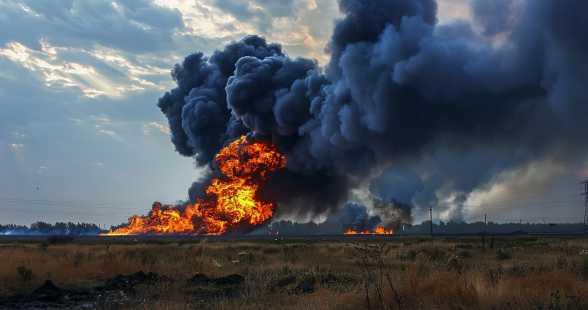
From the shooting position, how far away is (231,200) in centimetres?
8194

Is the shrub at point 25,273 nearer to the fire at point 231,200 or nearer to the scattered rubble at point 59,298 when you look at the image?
the scattered rubble at point 59,298

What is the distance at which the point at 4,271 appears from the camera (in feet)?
46.4

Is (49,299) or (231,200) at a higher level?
(231,200)

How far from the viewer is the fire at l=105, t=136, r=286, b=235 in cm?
7694

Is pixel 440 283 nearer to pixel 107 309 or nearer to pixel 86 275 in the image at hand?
pixel 107 309

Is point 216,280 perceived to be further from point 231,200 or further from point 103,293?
point 231,200

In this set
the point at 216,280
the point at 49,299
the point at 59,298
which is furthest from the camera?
the point at 216,280

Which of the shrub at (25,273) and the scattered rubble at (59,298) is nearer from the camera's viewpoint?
the scattered rubble at (59,298)

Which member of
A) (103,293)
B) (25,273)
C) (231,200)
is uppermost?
(231,200)

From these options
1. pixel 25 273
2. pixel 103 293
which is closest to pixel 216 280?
pixel 103 293

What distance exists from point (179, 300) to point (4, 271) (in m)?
8.98

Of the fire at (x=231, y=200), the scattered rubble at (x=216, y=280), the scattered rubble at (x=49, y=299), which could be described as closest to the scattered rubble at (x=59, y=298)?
the scattered rubble at (x=49, y=299)

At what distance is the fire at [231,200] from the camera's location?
7694cm

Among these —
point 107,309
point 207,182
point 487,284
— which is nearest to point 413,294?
point 487,284
